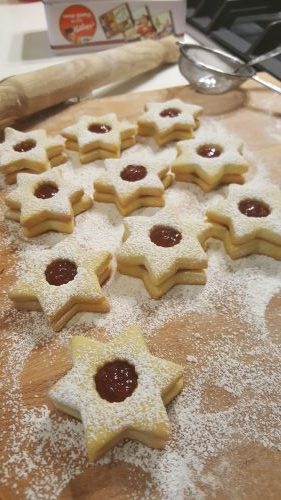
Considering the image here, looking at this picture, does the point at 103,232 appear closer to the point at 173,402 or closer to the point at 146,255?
the point at 146,255

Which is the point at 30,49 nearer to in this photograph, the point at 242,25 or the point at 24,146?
the point at 24,146

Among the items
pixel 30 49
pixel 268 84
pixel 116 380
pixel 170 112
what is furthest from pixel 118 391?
pixel 30 49

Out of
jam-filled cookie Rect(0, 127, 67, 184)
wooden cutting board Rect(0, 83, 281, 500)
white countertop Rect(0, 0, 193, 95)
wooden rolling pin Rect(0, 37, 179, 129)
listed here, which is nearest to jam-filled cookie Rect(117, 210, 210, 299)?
wooden cutting board Rect(0, 83, 281, 500)

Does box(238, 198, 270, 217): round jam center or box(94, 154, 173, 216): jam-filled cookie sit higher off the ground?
box(94, 154, 173, 216): jam-filled cookie

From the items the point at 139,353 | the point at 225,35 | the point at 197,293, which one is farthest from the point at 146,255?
the point at 225,35

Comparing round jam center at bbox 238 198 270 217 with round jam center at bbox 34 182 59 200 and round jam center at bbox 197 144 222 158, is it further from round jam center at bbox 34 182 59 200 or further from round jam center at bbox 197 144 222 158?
round jam center at bbox 34 182 59 200

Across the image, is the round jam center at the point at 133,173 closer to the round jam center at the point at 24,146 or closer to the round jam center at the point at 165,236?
the round jam center at the point at 165,236

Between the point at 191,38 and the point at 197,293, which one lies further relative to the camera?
the point at 191,38
